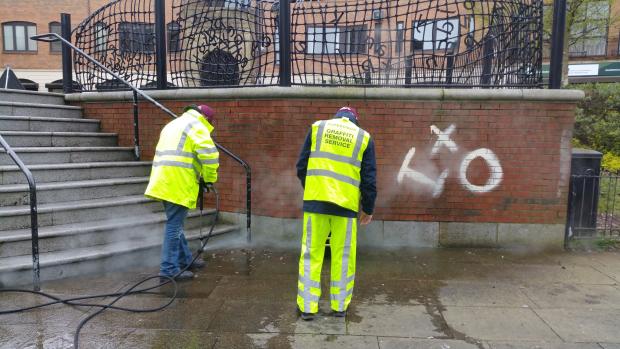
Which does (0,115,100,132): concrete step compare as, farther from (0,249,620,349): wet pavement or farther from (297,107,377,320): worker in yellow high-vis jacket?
(297,107,377,320): worker in yellow high-vis jacket

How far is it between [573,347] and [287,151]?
3.82 m

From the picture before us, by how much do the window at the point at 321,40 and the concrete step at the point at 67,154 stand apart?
3.22m

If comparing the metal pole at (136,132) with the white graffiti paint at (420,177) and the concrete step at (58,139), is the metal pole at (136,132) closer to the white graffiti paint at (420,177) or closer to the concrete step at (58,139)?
the concrete step at (58,139)

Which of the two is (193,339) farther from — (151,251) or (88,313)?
(151,251)

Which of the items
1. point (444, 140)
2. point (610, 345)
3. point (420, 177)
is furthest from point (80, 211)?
point (610, 345)

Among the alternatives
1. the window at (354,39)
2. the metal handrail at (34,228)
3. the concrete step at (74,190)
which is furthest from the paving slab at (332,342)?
the window at (354,39)

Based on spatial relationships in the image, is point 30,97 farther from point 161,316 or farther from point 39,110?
point 161,316

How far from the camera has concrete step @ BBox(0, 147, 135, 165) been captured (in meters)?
6.15

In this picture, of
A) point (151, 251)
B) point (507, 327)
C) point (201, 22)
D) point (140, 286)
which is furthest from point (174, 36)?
point (507, 327)

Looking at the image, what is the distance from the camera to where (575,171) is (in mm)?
6418

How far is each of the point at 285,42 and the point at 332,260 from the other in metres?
3.32

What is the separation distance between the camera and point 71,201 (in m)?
5.90

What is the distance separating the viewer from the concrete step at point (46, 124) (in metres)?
6.68

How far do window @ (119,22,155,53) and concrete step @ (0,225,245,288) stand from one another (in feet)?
10.9
